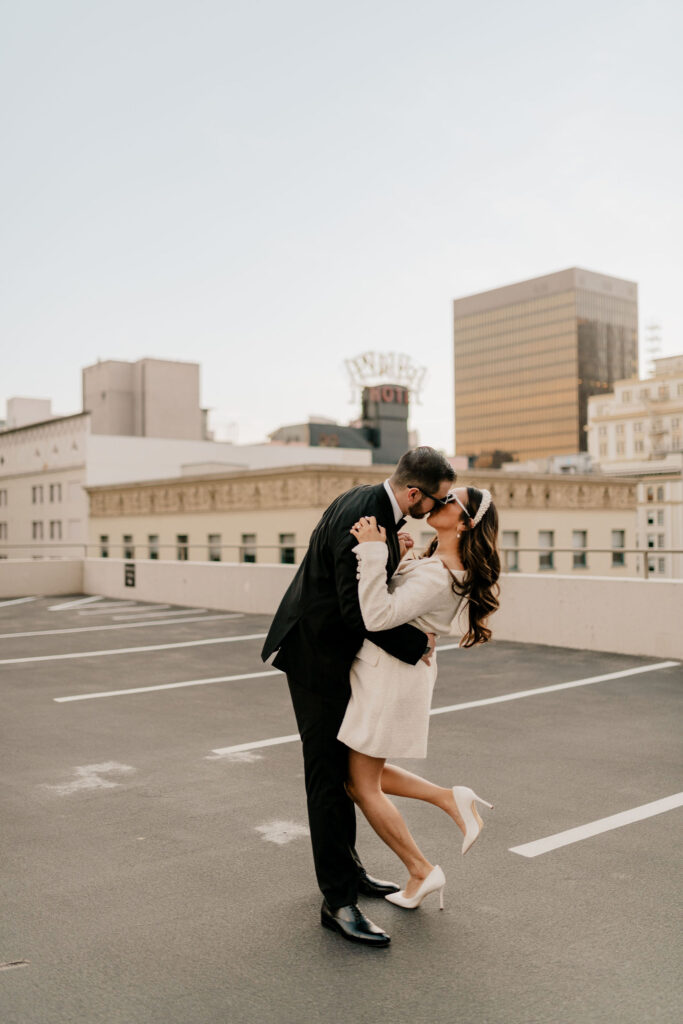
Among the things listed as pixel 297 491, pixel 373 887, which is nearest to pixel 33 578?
pixel 297 491

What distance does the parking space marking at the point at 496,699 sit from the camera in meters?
6.57

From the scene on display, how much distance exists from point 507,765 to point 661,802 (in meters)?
1.11

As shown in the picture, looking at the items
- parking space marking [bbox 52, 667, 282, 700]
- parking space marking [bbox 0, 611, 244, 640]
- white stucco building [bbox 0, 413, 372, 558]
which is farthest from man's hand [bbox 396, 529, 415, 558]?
white stucco building [bbox 0, 413, 372, 558]

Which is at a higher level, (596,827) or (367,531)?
(367,531)

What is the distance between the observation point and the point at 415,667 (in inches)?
138

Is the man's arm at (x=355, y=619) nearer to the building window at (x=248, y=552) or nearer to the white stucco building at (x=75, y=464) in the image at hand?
the building window at (x=248, y=552)

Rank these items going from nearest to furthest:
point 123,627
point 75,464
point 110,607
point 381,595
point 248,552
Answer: point 381,595
point 123,627
point 110,607
point 248,552
point 75,464

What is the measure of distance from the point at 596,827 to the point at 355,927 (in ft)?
6.06

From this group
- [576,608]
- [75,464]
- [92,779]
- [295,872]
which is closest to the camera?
[295,872]

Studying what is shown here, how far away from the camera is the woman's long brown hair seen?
11.4 feet

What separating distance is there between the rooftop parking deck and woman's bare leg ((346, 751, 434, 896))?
26 centimetres

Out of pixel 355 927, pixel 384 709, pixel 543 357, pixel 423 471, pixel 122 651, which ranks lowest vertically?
pixel 122 651

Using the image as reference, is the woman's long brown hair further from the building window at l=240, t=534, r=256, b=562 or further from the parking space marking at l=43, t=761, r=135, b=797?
the building window at l=240, t=534, r=256, b=562

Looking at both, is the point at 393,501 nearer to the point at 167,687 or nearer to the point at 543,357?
the point at 167,687
